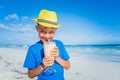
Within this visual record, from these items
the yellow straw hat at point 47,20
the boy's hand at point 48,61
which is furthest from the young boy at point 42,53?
the boy's hand at point 48,61

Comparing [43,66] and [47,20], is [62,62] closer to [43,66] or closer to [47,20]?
[43,66]

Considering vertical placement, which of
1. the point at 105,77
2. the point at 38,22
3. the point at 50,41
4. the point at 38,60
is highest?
the point at 38,22

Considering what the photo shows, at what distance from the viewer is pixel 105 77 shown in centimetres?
426

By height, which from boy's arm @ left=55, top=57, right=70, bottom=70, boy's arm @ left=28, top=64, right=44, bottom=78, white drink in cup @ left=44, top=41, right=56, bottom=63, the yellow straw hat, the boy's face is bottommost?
boy's arm @ left=28, top=64, right=44, bottom=78

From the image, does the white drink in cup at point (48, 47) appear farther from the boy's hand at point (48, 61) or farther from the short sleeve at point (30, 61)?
the short sleeve at point (30, 61)

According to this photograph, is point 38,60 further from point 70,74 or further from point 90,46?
point 90,46

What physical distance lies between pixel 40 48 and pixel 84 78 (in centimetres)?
227

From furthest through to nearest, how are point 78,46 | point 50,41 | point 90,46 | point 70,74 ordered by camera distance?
point 90,46 < point 78,46 < point 70,74 < point 50,41

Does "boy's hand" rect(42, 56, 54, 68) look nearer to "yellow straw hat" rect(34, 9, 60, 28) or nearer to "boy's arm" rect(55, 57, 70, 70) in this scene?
"boy's arm" rect(55, 57, 70, 70)

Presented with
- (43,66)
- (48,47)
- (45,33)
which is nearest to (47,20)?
(45,33)

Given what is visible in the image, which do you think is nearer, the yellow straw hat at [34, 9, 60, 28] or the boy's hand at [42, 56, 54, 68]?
the boy's hand at [42, 56, 54, 68]

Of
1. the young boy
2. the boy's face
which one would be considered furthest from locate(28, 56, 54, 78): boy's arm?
the boy's face

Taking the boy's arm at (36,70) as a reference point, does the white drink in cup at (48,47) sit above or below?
above

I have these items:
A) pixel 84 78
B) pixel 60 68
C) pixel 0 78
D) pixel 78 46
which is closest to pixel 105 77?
pixel 84 78
